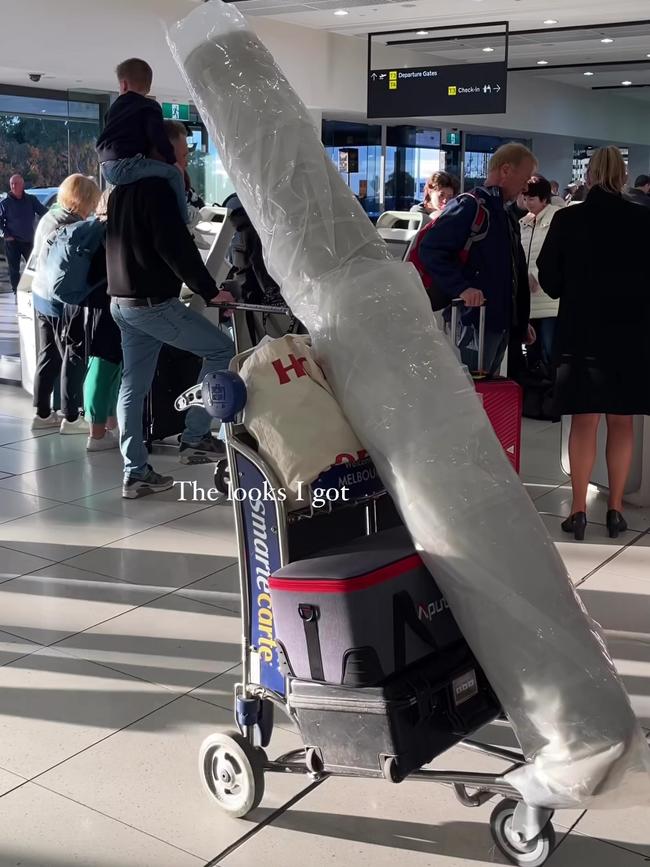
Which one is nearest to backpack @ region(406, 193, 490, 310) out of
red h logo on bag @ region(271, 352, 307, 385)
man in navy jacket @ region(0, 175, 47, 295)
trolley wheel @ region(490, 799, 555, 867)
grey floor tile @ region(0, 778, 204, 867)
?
red h logo on bag @ region(271, 352, 307, 385)

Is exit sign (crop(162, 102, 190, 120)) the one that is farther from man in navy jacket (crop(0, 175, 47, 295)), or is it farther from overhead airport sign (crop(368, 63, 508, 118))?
overhead airport sign (crop(368, 63, 508, 118))

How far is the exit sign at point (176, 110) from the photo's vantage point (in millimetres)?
11172

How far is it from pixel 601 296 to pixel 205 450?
7.29 feet

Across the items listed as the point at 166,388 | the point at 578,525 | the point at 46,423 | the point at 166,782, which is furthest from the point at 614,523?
the point at 46,423

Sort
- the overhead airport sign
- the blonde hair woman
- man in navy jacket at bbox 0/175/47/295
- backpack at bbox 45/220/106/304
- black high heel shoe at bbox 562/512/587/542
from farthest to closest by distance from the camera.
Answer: the overhead airport sign < man in navy jacket at bbox 0/175/47/295 < the blonde hair woman < backpack at bbox 45/220/106/304 < black high heel shoe at bbox 562/512/587/542

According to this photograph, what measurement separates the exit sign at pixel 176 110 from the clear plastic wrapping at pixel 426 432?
919cm

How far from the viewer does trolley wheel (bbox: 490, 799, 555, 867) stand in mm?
2061

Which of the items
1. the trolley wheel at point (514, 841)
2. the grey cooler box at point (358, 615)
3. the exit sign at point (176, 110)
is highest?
the exit sign at point (176, 110)

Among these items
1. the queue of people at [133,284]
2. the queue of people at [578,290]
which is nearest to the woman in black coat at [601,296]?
the queue of people at [578,290]

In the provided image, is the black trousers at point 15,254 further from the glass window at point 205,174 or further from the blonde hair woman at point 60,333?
the blonde hair woman at point 60,333

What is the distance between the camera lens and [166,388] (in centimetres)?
531

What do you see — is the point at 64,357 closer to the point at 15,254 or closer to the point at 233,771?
the point at 233,771

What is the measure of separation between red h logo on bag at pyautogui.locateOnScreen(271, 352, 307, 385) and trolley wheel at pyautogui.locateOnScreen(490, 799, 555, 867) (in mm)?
960

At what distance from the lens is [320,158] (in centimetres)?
229
